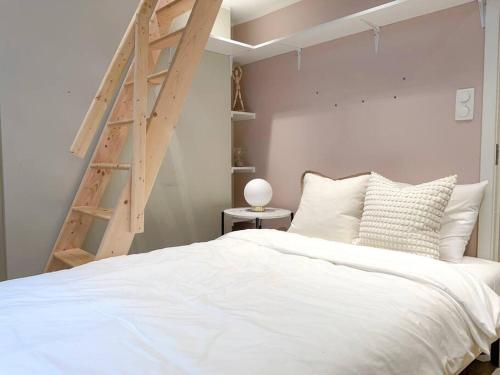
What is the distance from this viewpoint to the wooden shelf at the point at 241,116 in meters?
3.02

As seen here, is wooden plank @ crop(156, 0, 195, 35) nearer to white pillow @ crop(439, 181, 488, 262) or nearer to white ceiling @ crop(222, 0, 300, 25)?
white ceiling @ crop(222, 0, 300, 25)

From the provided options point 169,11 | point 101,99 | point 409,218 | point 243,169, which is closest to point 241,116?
point 243,169

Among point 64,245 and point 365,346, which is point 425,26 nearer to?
point 365,346

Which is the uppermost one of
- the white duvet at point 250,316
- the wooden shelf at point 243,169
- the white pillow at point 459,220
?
the wooden shelf at point 243,169

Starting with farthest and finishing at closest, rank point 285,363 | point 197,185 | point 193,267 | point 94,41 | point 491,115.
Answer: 1. point 197,185
2. point 94,41
3. point 491,115
4. point 193,267
5. point 285,363

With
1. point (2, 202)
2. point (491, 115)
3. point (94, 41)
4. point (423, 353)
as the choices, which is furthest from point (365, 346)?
point (94, 41)

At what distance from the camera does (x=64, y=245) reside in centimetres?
213

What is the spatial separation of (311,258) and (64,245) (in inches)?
55.1

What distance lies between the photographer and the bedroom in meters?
1.00

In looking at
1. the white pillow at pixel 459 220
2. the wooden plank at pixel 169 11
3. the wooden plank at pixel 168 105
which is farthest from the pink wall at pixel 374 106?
the wooden plank at pixel 168 105

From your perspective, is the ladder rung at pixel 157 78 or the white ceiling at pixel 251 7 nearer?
the ladder rung at pixel 157 78

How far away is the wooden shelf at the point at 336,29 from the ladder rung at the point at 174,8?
372mm

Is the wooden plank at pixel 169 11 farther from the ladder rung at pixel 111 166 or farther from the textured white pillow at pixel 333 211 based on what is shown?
the textured white pillow at pixel 333 211

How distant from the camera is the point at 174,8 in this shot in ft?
7.32
